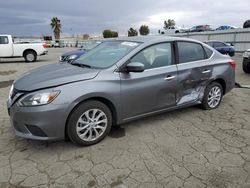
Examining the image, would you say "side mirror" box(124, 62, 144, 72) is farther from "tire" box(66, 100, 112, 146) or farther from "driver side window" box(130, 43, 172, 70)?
"tire" box(66, 100, 112, 146)

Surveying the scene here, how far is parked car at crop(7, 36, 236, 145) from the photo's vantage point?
9.82ft

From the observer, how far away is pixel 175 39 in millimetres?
4219

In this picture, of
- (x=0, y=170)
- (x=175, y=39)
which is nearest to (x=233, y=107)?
(x=175, y=39)

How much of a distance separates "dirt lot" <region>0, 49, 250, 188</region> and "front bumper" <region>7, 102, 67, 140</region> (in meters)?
0.32

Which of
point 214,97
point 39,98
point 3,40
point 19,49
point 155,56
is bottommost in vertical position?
point 214,97

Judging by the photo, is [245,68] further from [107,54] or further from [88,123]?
[88,123]

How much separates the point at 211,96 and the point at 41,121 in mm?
3410

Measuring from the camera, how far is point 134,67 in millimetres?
3381

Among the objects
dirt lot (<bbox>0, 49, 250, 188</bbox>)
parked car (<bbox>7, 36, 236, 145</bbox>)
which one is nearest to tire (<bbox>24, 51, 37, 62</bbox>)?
dirt lot (<bbox>0, 49, 250, 188</bbox>)

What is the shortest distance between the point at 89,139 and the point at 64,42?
143ft

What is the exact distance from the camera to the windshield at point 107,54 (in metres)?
3.64

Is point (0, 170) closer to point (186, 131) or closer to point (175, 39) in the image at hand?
point (186, 131)

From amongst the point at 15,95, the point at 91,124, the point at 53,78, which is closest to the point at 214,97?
the point at 91,124

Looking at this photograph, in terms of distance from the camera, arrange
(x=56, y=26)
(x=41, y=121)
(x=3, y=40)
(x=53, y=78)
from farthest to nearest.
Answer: (x=56, y=26), (x=3, y=40), (x=53, y=78), (x=41, y=121)
